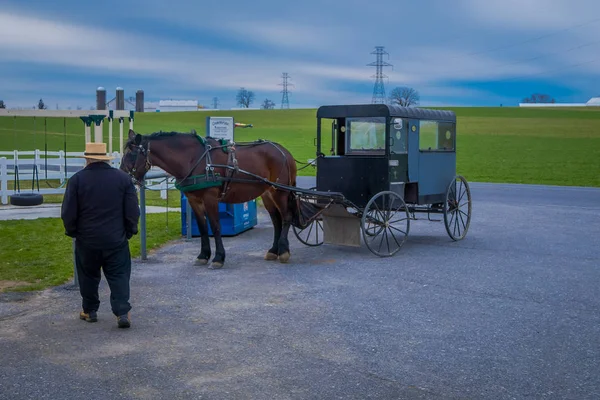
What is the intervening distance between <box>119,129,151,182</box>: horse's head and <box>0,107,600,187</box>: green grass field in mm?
7524

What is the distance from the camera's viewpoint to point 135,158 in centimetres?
1058

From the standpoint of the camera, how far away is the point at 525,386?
5.68 m

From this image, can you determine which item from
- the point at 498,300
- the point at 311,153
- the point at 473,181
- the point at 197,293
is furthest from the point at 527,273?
the point at 311,153

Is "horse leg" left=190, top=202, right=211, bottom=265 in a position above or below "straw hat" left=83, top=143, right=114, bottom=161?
below

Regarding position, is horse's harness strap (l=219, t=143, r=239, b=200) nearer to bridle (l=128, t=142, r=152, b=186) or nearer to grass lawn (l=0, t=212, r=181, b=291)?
bridle (l=128, t=142, r=152, b=186)

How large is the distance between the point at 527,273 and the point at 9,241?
8531mm

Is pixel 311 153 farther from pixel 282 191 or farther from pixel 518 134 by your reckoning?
pixel 282 191

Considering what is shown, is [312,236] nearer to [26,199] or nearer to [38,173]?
[26,199]

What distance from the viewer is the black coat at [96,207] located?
7.11 metres

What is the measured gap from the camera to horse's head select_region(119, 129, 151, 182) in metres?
10.5

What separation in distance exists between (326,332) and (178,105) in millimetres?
122768

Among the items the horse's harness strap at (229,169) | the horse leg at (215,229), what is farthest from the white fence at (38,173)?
the horse leg at (215,229)

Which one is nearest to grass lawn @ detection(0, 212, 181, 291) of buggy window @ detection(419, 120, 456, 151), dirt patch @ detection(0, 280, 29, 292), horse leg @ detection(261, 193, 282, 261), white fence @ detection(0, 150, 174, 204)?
dirt patch @ detection(0, 280, 29, 292)

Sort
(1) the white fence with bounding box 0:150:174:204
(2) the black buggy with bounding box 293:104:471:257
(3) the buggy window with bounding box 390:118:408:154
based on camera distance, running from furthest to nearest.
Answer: (1) the white fence with bounding box 0:150:174:204 < (3) the buggy window with bounding box 390:118:408:154 < (2) the black buggy with bounding box 293:104:471:257
